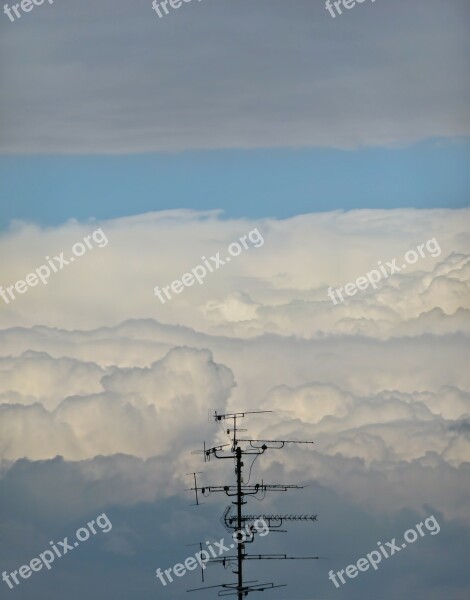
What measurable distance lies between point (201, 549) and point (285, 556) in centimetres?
317

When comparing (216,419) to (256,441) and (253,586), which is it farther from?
(253,586)

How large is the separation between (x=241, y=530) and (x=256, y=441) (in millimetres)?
3693

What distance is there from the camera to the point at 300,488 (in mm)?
71625

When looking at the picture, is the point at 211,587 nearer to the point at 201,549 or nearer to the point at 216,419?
the point at 201,549

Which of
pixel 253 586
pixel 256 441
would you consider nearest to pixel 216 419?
pixel 256 441

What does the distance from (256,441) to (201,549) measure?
4.58 metres

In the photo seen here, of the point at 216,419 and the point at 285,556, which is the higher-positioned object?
the point at 216,419

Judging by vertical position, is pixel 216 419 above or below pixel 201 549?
above

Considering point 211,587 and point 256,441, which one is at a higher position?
point 256,441

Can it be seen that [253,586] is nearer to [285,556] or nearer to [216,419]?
[285,556]

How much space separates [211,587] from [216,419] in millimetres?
6395

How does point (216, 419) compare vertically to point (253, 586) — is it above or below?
above

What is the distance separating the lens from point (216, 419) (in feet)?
237

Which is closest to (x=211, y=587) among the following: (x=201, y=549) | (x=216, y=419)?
(x=201, y=549)
